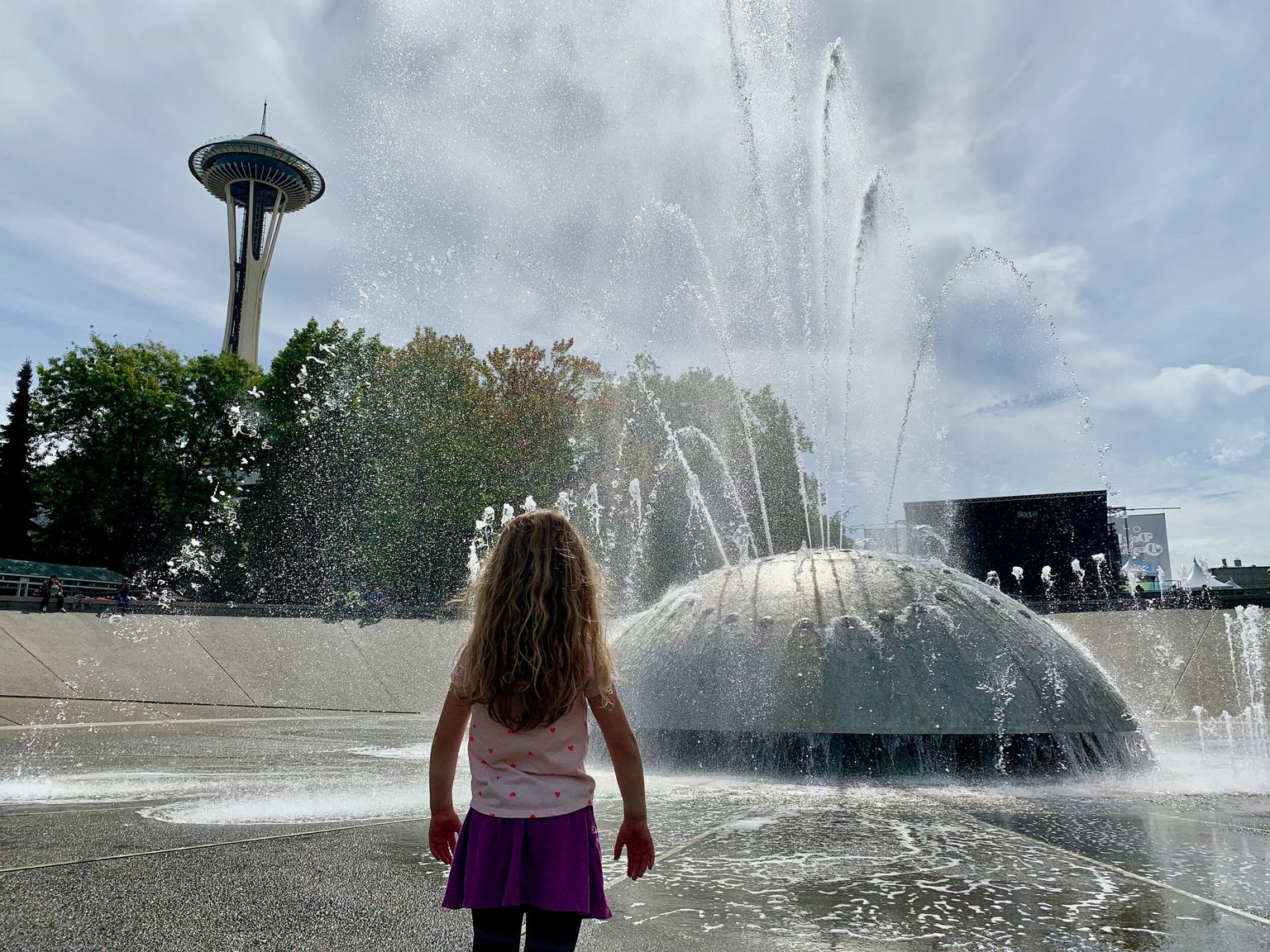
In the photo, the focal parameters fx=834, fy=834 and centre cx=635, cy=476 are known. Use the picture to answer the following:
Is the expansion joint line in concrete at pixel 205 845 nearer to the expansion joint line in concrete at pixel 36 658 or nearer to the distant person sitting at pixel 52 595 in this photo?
the expansion joint line in concrete at pixel 36 658

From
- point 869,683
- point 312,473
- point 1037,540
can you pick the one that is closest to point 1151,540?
point 1037,540

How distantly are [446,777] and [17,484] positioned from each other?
52.6 metres

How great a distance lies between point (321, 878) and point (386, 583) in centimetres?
3318

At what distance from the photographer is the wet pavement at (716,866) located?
3346 millimetres

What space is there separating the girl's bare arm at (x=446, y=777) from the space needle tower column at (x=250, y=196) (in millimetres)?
76413

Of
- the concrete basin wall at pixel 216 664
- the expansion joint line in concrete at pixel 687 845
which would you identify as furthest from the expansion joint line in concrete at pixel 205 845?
the concrete basin wall at pixel 216 664

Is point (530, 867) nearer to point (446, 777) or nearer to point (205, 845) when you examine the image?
point (446, 777)

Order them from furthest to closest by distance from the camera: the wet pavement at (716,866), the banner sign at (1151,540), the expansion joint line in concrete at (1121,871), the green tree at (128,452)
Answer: the banner sign at (1151,540) < the green tree at (128,452) < the expansion joint line in concrete at (1121,871) < the wet pavement at (716,866)

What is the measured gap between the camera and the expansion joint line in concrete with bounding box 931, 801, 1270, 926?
3.64m

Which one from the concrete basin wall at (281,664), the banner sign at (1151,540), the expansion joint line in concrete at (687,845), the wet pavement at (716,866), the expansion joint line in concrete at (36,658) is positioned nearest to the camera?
the wet pavement at (716,866)

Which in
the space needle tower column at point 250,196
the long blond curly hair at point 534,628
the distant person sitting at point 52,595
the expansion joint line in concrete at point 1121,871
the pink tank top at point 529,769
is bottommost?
the expansion joint line in concrete at point 1121,871

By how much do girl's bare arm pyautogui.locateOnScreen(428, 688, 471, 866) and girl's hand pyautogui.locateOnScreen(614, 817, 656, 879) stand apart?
0.48 metres

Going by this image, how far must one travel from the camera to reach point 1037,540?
33.1 metres

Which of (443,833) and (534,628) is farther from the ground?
(534,628)
